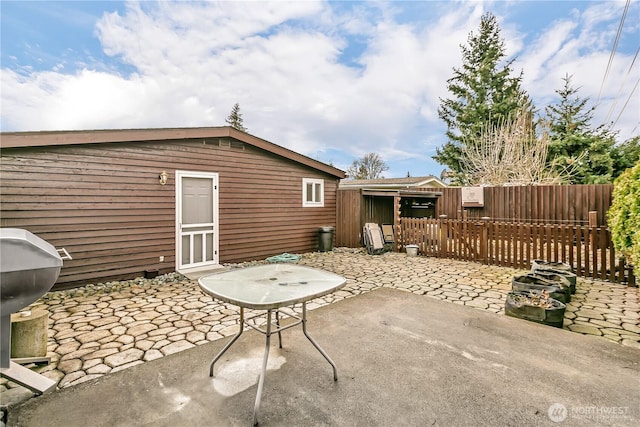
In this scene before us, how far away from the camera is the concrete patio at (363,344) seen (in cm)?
203

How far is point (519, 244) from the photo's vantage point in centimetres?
619

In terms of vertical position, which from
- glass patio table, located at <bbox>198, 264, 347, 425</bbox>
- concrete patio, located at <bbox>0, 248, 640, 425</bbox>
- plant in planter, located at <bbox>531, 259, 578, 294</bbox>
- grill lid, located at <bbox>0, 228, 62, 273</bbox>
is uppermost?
grill lid, located at <bbox>0, 228, 62, 273</bbox>

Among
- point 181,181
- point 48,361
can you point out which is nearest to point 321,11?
point 181,181

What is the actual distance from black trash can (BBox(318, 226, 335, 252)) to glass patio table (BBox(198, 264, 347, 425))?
5.52 meters

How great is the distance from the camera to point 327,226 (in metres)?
8.85

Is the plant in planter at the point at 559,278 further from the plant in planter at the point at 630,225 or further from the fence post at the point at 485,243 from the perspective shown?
the fence post at the point at 485,243

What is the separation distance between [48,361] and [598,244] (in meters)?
7.92

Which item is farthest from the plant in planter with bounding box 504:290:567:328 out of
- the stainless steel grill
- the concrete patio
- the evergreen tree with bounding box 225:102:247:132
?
the evergreen tree with bounding box 225:102:247:132

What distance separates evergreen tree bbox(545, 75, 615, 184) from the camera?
13.1 metres

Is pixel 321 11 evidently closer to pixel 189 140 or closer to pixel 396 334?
pixel 189 140

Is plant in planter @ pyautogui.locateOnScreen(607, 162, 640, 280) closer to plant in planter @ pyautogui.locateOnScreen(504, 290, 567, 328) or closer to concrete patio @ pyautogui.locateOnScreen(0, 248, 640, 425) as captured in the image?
concrete patio @ pyautogui.locateOnScreen(0, 248, 640, 425)

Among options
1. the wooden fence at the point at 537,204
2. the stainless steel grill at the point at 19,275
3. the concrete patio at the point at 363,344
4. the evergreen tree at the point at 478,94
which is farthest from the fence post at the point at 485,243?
the evergreen tree at the point at 478,94

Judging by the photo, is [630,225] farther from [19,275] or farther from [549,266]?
[19,275]

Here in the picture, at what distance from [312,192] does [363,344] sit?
608 cm
